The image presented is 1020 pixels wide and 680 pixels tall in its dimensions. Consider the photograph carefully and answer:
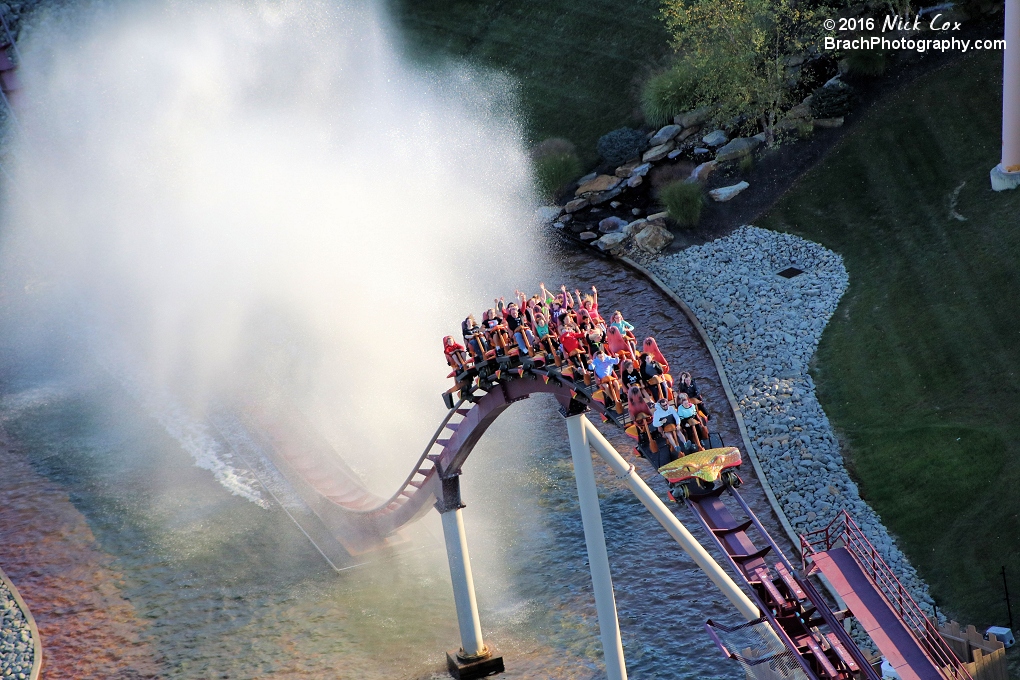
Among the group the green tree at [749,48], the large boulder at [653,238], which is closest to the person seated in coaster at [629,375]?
the large boulder at [653,238]

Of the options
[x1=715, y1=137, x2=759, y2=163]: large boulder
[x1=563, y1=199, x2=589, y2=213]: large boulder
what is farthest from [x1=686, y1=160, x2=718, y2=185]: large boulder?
[x1=563, y1=199, x2=589, y2=213]: large boulder

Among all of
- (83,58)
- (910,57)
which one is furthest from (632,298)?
(83,58)

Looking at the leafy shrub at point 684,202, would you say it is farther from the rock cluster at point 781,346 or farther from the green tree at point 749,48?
the green tree at point 749,48

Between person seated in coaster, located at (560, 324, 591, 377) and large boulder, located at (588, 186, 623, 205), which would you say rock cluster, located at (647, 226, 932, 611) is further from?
person seated in coaster, located at (560, 324, 591, 377)

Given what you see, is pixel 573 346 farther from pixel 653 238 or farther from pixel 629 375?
pixel 653 238

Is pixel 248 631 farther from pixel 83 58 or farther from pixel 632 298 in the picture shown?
pixel 83 58

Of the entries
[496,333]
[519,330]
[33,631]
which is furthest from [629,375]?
[33,631]
